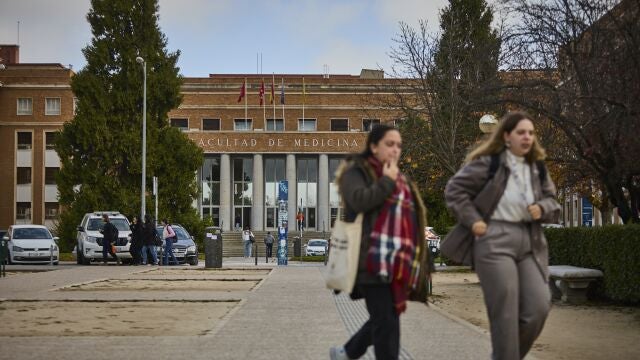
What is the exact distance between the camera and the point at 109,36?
181ft

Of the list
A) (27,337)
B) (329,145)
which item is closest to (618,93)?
(27,337)

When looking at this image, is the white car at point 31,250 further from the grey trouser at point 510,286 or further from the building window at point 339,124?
the building window at point 339,124

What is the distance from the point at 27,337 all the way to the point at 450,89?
28850mm

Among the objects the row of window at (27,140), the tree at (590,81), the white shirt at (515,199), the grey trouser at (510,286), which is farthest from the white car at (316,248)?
the grey trouser at (510,286)

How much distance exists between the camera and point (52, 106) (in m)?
78.9

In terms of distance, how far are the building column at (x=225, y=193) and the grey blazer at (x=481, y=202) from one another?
70816mm

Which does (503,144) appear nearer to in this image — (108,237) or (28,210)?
(108,237)

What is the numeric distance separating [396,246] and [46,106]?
7570 centimetres

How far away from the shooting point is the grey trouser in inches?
261

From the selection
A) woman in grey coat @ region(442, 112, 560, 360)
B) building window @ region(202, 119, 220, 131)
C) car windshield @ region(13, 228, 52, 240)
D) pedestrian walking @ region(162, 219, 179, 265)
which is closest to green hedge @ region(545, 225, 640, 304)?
woman in grey coat @ region(442, 112, 560, 360)

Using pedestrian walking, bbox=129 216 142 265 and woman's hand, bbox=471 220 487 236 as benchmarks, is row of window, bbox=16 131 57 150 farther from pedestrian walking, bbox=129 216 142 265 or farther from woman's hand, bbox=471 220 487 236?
woman's hand, bbox=471 220 487 236

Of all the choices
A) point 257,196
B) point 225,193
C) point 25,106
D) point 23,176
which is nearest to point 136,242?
point 257,196

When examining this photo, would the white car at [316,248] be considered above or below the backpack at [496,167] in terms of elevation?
below

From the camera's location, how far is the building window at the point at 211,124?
82.1m
